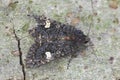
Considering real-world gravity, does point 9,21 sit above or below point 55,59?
above

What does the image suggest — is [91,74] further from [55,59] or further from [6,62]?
[6,62]

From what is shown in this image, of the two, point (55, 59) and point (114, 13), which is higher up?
point (114, 13)

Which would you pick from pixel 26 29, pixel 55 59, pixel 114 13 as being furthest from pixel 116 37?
pixel 26 29

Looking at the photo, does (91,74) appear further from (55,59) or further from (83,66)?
(55,59)

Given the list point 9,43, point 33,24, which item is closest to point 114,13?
point 33,24

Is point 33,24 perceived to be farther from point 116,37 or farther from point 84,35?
point 116,37
